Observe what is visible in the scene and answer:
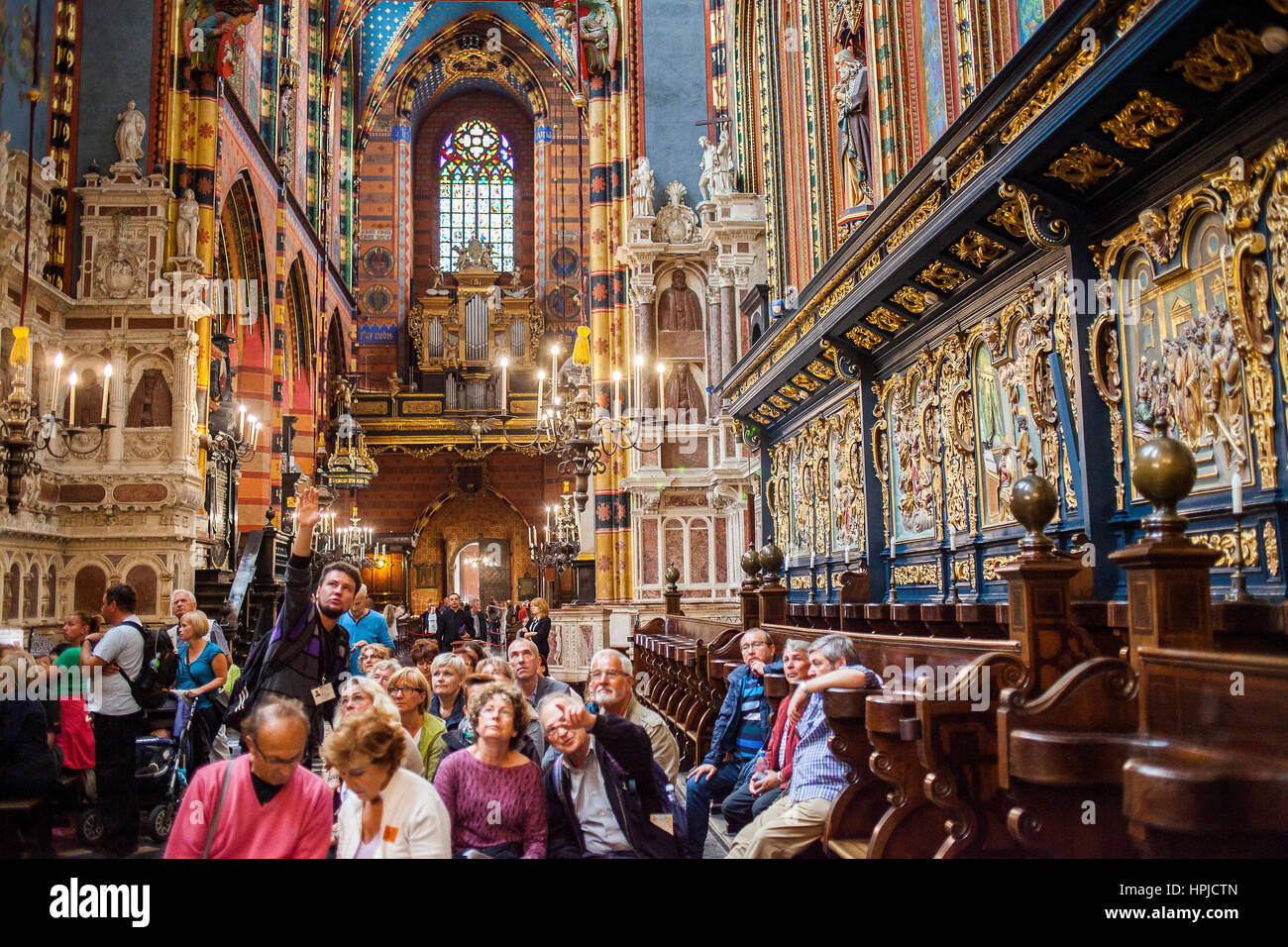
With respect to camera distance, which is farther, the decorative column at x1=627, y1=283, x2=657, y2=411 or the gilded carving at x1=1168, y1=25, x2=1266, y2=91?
the decorative column at x1=627, y1=283, x2=657, y2=411

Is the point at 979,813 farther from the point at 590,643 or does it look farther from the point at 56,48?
the point at 56,48

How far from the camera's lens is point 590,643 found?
1585 centimetres

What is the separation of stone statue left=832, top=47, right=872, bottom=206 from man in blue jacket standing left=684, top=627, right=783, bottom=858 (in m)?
5.32

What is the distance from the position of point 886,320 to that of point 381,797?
644cm

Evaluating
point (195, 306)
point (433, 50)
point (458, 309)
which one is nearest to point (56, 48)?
point (195, 306)

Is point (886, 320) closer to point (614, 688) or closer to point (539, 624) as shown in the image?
point (614, 688)

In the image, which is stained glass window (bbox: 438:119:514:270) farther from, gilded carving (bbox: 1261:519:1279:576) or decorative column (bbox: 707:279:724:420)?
gilded carving (bbox: 1261:519:1279:576)

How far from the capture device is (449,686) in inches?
197

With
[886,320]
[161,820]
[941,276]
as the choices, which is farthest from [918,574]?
[161,820]

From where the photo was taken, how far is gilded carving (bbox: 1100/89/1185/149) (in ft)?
13.9

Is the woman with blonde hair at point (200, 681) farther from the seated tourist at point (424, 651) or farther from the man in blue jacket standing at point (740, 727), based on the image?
the man in blue jacket standing at point (740, 727)

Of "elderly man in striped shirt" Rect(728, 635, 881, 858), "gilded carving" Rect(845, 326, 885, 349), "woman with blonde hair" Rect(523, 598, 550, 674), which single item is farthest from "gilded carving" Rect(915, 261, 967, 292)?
"woman with blonde hair" Rect(523, 598, 550, 674)

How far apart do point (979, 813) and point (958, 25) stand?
5.83 m

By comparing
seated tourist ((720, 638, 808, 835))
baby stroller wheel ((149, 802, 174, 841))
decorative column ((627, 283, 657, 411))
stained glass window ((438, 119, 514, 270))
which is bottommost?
baby stroller wheel ((149, 802, 174, 841))
